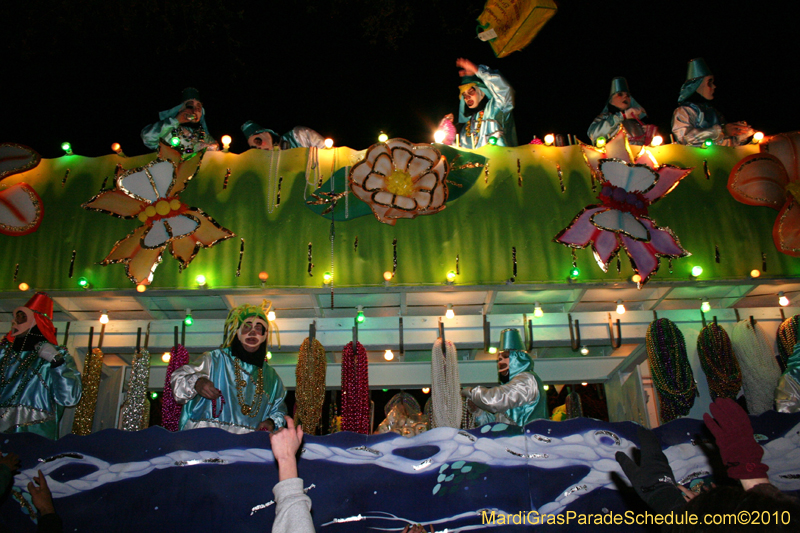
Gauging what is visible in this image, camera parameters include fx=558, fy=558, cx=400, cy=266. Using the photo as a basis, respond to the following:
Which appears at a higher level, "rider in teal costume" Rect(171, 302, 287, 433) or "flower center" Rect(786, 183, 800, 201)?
"flower center" Rect(786, 183, 800, 201)

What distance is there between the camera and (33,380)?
12.9 feet

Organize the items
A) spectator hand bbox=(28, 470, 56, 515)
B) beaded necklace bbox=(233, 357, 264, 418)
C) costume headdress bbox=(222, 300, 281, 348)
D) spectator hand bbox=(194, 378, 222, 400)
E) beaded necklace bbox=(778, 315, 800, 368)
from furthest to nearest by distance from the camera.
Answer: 1. beaded necklace bbox=(778, 315, 800, 368)
2. costume headdress bbox=(222, 300, 281, 348)
3. beaded necklace bbox=(233, 357, 264, 418)
4. spectator hand bbox=(194, 378, 222, 400)
5. spectator hand bbox=(28, 470, 56, 515)

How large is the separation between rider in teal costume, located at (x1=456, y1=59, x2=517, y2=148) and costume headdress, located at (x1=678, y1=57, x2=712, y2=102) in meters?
1.94

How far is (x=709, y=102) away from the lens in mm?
5867

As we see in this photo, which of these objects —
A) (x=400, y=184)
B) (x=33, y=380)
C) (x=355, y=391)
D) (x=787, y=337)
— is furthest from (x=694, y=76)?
(x=33, y=380)

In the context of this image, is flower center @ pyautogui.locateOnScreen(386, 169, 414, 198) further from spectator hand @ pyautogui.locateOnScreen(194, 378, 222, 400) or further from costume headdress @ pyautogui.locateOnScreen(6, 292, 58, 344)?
costume headdress @ pyautogui.locateOnScreen(6, 292, 58, 344)

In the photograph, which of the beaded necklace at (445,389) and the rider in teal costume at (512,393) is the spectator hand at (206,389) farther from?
the beaded necklace at (445,389)

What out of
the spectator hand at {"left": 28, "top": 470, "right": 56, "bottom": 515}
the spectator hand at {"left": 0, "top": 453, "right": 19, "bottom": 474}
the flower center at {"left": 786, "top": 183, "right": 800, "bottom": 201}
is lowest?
the spectator hand at {"left": 28, "top": 470, "right": 56, "bottom": 515}

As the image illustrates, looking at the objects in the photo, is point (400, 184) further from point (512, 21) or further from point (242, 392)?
point (242, 392)

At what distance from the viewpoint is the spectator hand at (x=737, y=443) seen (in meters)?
1.62

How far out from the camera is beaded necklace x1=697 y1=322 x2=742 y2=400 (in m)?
4.98

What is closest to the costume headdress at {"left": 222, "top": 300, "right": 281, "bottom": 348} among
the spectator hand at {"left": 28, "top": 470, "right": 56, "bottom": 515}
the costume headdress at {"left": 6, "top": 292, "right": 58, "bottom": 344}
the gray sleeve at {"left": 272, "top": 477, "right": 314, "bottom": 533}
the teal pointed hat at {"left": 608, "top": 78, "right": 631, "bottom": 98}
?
the costume headdress at {"left": 6, "top": 292, "right": 58, "bottom": 344}

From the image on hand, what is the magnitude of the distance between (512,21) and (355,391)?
360 cm

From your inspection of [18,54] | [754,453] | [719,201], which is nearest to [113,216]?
[18,54]
